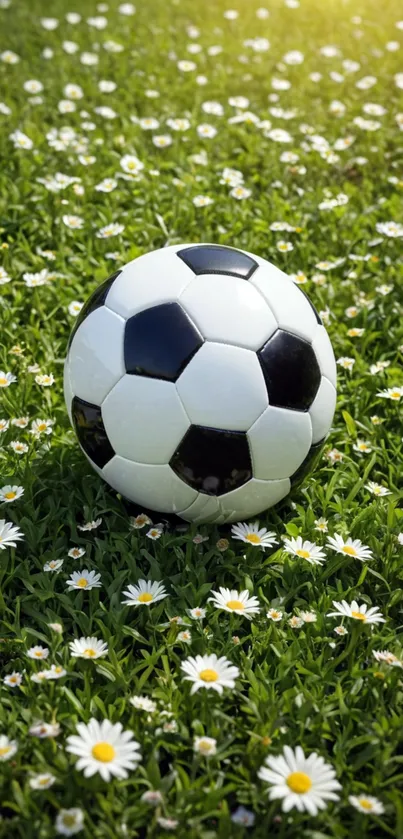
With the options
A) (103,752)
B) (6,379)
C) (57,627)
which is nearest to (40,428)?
(6,379)

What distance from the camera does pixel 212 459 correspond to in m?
2.43

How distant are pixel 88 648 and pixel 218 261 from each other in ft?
4.05

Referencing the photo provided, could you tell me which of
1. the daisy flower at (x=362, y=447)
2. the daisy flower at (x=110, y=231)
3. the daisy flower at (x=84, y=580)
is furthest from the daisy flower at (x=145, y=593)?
the daisy flower at (x=110, y=231)

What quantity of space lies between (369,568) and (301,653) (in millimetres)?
437

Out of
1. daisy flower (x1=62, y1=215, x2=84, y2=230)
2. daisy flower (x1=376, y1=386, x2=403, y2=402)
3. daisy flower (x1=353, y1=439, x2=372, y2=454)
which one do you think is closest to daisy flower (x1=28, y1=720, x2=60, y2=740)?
daisy flower (x1=353, y1=439, x2=372, y2=454)

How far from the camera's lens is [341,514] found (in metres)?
2.81

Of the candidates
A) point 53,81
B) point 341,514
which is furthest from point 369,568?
point 53,81

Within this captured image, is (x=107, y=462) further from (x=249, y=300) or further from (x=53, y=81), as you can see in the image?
(x=53, y=81)

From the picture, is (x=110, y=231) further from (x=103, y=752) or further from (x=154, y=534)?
(x=103, y=752)

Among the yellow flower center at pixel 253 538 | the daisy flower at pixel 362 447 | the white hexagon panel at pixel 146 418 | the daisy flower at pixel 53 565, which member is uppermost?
the white hexagon panel at pixel 146 418

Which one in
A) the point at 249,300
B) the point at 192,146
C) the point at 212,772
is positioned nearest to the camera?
the point at 212,772

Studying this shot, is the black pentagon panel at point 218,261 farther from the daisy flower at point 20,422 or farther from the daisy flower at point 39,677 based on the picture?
the daisy flower at point 39,677

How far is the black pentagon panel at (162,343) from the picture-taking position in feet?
7.95

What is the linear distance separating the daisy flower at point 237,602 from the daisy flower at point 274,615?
0.07 m
